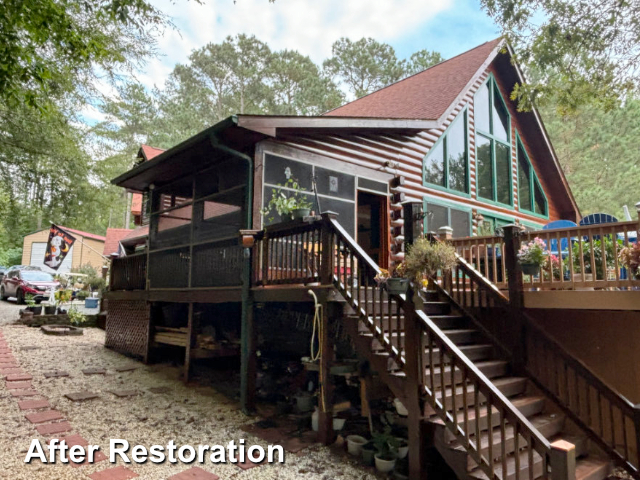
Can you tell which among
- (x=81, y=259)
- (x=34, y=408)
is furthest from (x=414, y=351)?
(x=81, y=259)

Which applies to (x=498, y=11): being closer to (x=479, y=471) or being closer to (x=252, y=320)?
(x=252, y=320)

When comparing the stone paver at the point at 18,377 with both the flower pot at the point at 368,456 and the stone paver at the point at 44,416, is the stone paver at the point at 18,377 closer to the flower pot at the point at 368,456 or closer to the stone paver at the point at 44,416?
the stone paver at the point at 44,416

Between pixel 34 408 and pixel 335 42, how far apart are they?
25.0 meters

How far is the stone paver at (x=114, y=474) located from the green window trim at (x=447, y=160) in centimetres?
749

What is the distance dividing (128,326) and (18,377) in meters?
2.76

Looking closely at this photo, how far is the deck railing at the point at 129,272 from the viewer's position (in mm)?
9312

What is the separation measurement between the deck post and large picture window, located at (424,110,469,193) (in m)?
3.84

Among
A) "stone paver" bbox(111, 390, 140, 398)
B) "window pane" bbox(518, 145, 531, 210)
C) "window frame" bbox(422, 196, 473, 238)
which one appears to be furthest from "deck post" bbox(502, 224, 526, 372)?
"window pane" bbox(518, 145, 531, 210)

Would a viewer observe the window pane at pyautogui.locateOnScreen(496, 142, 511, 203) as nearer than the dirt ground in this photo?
No

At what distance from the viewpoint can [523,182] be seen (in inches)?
484

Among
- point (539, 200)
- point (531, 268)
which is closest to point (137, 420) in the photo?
point (531, 268)

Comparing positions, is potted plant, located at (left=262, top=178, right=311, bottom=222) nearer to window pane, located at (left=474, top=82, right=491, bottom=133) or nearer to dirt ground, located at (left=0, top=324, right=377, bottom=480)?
dirt ground, located at (left=0, top=324, right=377, bottom=480)

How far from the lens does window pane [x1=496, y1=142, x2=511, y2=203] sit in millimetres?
11461

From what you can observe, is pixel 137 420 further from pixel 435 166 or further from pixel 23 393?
pixel 435 166
